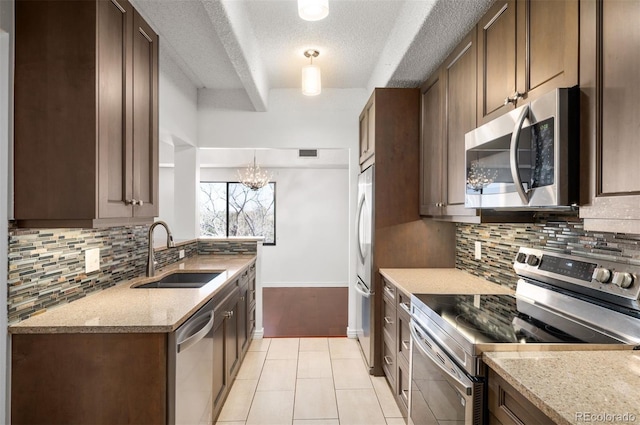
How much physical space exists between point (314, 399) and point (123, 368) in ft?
5.08

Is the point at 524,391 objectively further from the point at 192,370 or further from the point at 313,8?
the point at 313,8

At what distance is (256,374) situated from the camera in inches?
120

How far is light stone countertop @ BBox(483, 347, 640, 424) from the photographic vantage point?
2.75 ft

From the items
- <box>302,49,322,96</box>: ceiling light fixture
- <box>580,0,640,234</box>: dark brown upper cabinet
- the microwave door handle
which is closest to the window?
<box>302,49,322,96</box>: ceiling light fixture

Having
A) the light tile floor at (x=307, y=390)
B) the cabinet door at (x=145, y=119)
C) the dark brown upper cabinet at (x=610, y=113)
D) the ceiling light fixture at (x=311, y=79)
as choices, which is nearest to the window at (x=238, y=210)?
the light tile floor at (x=307, y=390)

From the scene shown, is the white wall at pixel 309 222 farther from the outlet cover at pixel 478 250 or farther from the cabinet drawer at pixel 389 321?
the outlet cover at pixel 478 250

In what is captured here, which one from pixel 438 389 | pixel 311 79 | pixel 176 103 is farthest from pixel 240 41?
pixel 438 389

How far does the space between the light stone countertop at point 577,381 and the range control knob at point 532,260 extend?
0.65 m

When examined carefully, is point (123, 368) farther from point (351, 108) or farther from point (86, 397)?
point (351, 108)

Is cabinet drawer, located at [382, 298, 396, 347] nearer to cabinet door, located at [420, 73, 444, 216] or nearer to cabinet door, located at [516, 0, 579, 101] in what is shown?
cabinet door, located at [420, 73, 444, 216]

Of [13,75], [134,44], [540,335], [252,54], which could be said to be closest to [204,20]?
[252,54]

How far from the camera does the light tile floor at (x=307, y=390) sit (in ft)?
7.93

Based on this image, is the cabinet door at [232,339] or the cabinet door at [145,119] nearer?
the cabinet door at [145,119]

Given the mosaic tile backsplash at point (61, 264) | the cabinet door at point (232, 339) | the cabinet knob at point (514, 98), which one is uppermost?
the cabinet knob at point (514, 98)
